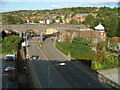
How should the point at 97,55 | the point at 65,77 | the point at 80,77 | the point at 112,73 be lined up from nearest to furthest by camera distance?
the point at 65,77 → the point at 80,77 → the point at 112,73 → the point at 97,55

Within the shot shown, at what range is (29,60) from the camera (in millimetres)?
16656

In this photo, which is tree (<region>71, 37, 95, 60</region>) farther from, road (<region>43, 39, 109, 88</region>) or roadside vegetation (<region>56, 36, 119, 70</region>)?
road (<region>43, 39, 109, 88</region>)

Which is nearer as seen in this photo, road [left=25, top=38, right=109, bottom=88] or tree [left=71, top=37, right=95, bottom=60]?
road [left=25, top=38, right=109, bottom=88]

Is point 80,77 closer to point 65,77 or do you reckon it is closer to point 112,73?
point 65,77

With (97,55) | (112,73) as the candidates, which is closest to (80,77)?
(112,73)

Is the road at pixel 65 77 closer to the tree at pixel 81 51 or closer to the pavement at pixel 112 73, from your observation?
the pavement at pixel 112 73

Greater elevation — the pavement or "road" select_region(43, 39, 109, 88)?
"road" select_region(43, 39, 109, 88)

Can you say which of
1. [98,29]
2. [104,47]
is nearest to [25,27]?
[98,29]

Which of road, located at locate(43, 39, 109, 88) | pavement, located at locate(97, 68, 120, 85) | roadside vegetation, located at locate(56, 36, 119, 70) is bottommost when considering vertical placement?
pavement, located at locate(97, 68, 120, 85)

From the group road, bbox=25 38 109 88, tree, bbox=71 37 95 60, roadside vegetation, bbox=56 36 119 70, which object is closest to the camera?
road, bbox=25 38 109 88

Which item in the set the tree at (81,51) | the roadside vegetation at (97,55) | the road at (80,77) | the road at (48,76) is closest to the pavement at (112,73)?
the roadside vegetation at (97,55)

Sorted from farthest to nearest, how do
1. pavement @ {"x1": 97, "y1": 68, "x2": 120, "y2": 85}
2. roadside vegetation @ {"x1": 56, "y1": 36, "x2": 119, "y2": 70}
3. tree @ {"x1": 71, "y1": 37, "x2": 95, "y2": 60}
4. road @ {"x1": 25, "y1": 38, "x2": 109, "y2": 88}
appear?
tree @ {"x1": 71, "y1": 37, "x2": 95, "y2": 60}
roadside vegetation @ {"x1": 56, "y1": 36, "x2": 119, "y2": 70}
pavement @ {"x1": 97, "y1": 68, "x2": 120, "y2": 85}
road @ {"x1": 25, "y1": 38, "x2": 109, "y2": 88}

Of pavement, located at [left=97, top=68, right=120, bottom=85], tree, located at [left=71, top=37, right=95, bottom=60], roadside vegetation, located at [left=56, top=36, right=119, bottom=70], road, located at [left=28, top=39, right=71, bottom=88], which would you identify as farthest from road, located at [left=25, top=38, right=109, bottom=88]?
tree, located at [left=71, top=37, right=95, bottom=60]

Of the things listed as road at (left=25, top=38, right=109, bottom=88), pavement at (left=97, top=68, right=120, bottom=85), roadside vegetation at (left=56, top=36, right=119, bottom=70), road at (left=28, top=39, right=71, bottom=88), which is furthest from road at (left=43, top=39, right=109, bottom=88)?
roadside vegetation at (left=56, top=36, right=119, bottom=70)
